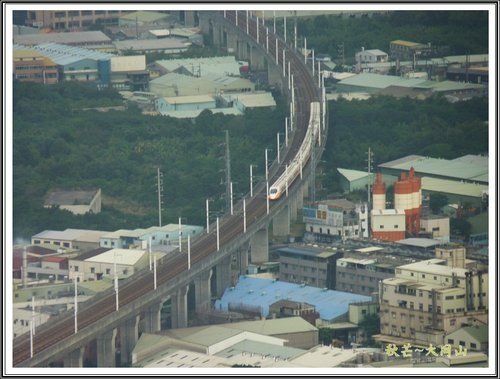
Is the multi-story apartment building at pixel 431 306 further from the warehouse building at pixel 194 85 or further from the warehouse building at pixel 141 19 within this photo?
the warehouse building at pixel 141 19

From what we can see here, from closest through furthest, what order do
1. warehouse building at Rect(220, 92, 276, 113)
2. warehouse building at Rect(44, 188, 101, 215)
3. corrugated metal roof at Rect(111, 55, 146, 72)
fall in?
1. warehouse building at Rect(44, 188, 101, 215)
2. warehouse building at Rect(220, 92, 276, 113)
3. corrugated metal roof at Rect(111, 55, 146, 72)

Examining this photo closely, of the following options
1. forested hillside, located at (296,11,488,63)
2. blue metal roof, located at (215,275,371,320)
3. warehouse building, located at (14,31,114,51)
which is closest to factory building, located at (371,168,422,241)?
blue metal roof, located at (215,275,371,320)

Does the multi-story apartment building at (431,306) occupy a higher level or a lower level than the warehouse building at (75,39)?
lower

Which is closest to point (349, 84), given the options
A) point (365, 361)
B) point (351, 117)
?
point (351, 117)

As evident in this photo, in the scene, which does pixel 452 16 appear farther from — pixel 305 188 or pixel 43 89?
pixel 305 188

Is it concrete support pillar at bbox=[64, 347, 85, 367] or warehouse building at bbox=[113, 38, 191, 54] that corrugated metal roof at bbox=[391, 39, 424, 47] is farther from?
concrete support pillar at bbox=[64, 347, 85, 367]

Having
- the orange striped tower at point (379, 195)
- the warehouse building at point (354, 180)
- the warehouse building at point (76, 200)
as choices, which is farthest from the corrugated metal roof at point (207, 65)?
the orange striped tower at point (379, 195)
